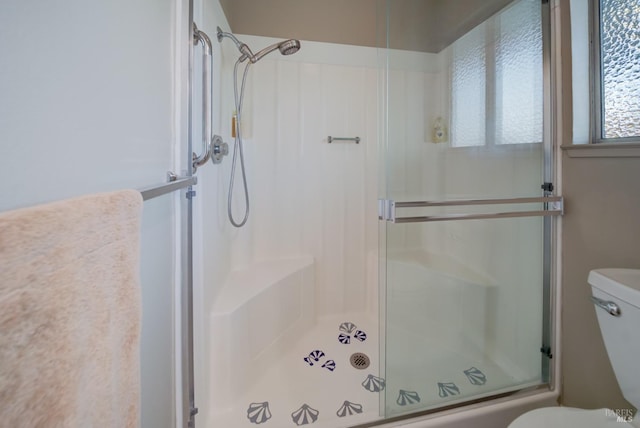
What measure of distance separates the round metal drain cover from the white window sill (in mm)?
1443

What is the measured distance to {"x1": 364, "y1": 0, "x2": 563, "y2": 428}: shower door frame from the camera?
1148 millimetres

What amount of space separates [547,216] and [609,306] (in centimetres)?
51

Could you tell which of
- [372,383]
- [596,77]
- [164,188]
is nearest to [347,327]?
[372,383]

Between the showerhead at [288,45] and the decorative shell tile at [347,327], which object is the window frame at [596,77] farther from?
the decorative shell tile at [347,327]

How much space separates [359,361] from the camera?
4.78ft

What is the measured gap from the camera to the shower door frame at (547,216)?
1.15 metres

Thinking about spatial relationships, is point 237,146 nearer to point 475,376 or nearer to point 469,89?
point 469,89

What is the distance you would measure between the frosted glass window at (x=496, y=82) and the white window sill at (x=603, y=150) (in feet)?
0.48

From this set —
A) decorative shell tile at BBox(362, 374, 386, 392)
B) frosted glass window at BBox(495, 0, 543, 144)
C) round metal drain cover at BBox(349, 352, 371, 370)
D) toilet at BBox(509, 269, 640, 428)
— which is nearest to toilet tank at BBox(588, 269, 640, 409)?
toilet at BBox(509, 269, 640, 428)

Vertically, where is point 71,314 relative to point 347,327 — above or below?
above

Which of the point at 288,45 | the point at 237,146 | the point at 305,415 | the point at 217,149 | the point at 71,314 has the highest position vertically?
the point at 288,45

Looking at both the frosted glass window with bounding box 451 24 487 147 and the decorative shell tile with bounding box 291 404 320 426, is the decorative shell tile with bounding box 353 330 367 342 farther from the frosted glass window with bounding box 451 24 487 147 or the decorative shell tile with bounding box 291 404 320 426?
the frosted glass window with bounding box 451 24 487 147

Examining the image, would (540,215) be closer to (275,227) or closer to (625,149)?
(625,149)

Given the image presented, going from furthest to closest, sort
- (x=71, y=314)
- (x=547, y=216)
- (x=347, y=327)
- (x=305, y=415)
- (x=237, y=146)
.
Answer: (x=347, y=327) < (x=237, y=146) < (x=547, y=216) < (x=305, y=415) < (x=71, y=314)
